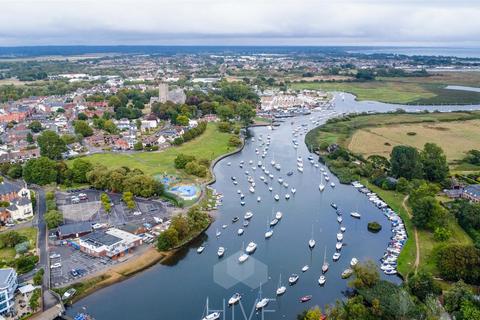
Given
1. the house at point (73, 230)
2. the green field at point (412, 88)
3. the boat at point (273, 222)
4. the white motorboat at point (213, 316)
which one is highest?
the house at point (73, 230)

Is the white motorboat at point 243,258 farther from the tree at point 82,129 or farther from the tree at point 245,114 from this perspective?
the tree at point 245,114

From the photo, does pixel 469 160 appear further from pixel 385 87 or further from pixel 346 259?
pixel 385 87

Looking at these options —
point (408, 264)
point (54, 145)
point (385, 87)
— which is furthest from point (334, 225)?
point (385, 87)

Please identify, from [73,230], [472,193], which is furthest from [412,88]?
[73,230]

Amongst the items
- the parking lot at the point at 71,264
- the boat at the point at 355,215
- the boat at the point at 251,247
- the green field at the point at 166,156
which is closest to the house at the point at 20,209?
the parking lot at the point at 71,264

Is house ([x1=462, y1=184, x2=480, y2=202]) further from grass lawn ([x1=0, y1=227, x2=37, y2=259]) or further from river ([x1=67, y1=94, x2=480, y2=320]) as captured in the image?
grass lawn ([x1=0, y1=227, x2=37, y2=259])

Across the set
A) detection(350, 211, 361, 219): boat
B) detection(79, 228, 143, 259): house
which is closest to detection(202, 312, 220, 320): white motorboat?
detection(79, 228, 143, 259): house
